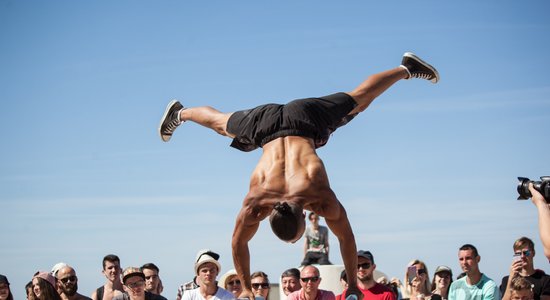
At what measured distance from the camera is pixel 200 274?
11156mm

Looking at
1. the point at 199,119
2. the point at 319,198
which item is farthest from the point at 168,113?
the point at 319,198

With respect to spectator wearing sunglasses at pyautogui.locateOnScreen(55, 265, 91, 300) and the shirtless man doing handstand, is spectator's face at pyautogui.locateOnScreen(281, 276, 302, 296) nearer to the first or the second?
the shirtless man doing handstand

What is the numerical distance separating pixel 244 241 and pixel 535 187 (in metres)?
3.23

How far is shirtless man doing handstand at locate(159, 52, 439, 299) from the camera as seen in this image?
8.83 meters

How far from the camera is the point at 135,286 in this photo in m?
11.2

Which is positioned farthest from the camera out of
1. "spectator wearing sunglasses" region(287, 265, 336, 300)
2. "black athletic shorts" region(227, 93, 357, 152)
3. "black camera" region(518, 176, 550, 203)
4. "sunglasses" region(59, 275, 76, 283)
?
"sunglasses" region(59, 275, 76, 283)

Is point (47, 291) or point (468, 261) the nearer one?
point (47, 291)

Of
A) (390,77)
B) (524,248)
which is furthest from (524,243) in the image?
(390,77)

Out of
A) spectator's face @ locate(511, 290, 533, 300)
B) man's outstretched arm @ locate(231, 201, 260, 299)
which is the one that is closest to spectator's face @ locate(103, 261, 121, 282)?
man's outstretched arm @ locate(231, 201, 260, 299)

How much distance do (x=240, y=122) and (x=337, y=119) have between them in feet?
3.73

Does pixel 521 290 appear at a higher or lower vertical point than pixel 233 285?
lower

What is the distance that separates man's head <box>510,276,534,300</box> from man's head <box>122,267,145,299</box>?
4.71 metres

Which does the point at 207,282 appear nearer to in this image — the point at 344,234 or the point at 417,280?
the point at 344,234

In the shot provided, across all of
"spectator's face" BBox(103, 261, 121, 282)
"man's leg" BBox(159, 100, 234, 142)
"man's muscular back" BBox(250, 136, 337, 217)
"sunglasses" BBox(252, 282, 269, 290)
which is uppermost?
"man's leg" BBox(159, 100, 234, 142)
